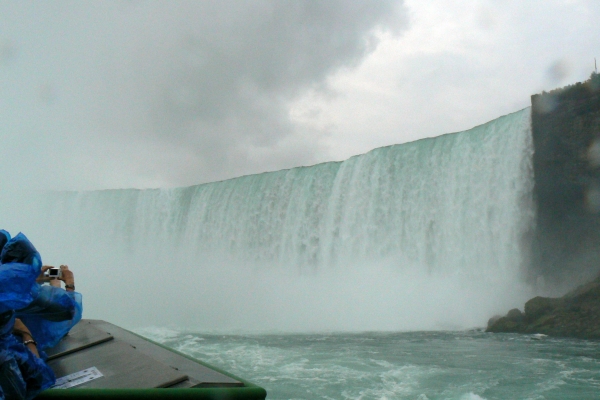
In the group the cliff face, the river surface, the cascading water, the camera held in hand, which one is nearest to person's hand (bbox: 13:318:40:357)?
the camera held in hand

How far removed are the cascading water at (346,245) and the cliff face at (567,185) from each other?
526mm

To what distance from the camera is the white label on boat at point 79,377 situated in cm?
246

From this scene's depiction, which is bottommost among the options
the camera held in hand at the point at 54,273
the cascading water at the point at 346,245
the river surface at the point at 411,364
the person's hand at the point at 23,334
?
the river surface at the point at 411,364

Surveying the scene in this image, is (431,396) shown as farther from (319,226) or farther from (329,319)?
(319,226)

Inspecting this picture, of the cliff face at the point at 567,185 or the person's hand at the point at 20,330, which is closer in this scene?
the person's hand at the point at 20,330

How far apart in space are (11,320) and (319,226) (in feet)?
70.6

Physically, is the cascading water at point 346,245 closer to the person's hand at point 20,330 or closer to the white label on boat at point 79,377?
the white label on boat at point 79,377

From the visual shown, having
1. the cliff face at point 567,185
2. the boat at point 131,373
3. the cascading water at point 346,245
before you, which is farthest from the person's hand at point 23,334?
the cliff face at point 567,185

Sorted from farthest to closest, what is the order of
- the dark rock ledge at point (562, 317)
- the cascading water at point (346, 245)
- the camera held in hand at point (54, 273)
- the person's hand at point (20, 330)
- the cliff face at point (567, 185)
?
the cascading water at point (346, 245) < the cliff face at point (567, 185) < the dark rock ledge at point (562, 317) < the camera held in hand at point (54, 273) < the person's hand at point (20, 330)

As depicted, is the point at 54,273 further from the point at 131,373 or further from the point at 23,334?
the point at 131,373

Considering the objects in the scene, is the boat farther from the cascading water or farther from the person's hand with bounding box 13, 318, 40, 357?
the cascading water

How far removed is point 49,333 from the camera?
8.55 feet

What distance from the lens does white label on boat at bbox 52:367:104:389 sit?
2.46 meters

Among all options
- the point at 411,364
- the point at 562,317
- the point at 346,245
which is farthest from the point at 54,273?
the point at 346,245
